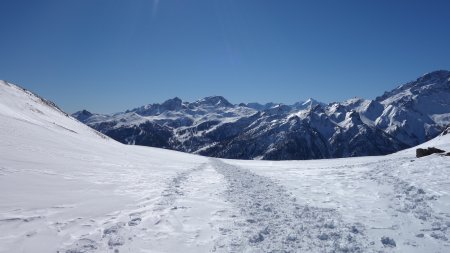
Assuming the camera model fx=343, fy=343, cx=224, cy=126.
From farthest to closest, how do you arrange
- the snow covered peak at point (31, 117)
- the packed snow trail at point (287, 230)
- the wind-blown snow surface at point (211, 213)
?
the snow covered peak at point (31, 117) < the wind-blown snow surface at point (211, 213) < the packed snow trail at point (287, 230)

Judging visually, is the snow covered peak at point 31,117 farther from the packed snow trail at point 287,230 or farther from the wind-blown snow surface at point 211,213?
the packed snow trail at point 287,230

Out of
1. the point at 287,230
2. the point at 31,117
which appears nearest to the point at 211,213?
the point at 287,230

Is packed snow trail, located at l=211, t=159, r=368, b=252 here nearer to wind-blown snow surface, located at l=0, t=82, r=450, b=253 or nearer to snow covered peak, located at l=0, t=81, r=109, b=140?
wind-blown snow surface, located at l=0, t=82, r=450, b=253

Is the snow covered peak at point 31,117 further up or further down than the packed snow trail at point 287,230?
further up

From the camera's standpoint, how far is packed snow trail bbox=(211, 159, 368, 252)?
Answer: 973 cm

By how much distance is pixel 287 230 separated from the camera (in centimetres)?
1125

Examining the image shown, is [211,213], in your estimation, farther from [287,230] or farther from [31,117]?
[31,117]

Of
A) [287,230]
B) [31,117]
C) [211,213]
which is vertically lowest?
[287,230]

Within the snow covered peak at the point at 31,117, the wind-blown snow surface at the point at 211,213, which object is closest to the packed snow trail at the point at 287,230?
the wind-blown snow surface at the point at 211,213

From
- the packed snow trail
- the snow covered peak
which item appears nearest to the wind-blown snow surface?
the packed snow trail

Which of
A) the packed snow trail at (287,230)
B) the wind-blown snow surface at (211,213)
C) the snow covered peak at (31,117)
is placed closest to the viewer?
the packed snow trail at (287,230)

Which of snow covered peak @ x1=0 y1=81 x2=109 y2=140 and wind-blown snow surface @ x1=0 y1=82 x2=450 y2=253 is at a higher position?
snow covered peak @ x1=0 y1=81 x2=109 y2=140

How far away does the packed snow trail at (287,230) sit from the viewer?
973 centimetres

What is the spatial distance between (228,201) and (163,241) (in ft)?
20.2
